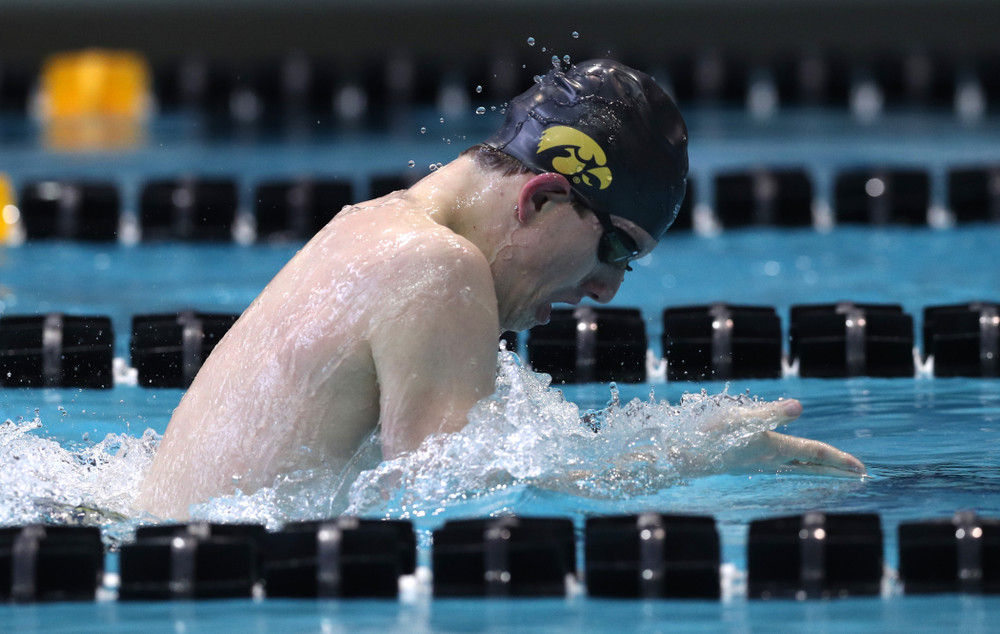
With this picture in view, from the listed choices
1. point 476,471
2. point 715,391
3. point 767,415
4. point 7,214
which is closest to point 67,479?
point 476,471

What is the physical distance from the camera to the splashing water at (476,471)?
239 cm

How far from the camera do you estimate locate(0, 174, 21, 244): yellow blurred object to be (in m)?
6.20

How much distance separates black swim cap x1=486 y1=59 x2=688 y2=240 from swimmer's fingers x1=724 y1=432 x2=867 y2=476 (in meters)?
0.40

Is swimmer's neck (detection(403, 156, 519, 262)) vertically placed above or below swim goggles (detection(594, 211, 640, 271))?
above

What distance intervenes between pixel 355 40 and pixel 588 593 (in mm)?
8198

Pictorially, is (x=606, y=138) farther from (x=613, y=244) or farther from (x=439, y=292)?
(x=439, y=292)

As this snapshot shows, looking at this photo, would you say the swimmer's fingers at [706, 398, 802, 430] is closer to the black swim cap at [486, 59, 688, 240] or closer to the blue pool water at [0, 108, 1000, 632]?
the blue pool water at [0, 108, 1000, 632]

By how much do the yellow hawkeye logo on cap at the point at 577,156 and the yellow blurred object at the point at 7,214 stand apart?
4155mm

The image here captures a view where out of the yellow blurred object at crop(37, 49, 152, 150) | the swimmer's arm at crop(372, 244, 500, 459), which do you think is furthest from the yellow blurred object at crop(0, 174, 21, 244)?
the swimmer's arm at crop(372, 244, 500, 459)

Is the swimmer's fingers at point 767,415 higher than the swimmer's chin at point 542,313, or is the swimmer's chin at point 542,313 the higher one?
the swimmer's chin at point 542,313

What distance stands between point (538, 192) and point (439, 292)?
0.94 ft

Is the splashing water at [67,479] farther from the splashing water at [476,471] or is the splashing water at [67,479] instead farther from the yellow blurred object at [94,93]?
the yellow blurred object at [94,93]

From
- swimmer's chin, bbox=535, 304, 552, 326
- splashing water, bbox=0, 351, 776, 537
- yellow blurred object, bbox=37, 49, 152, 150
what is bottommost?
splashing water, bbox=0, 351, 776, 537

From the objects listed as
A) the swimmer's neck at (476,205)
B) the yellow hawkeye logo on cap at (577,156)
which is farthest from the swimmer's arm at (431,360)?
the yellow hawkeye logo on cap at (577,156)
